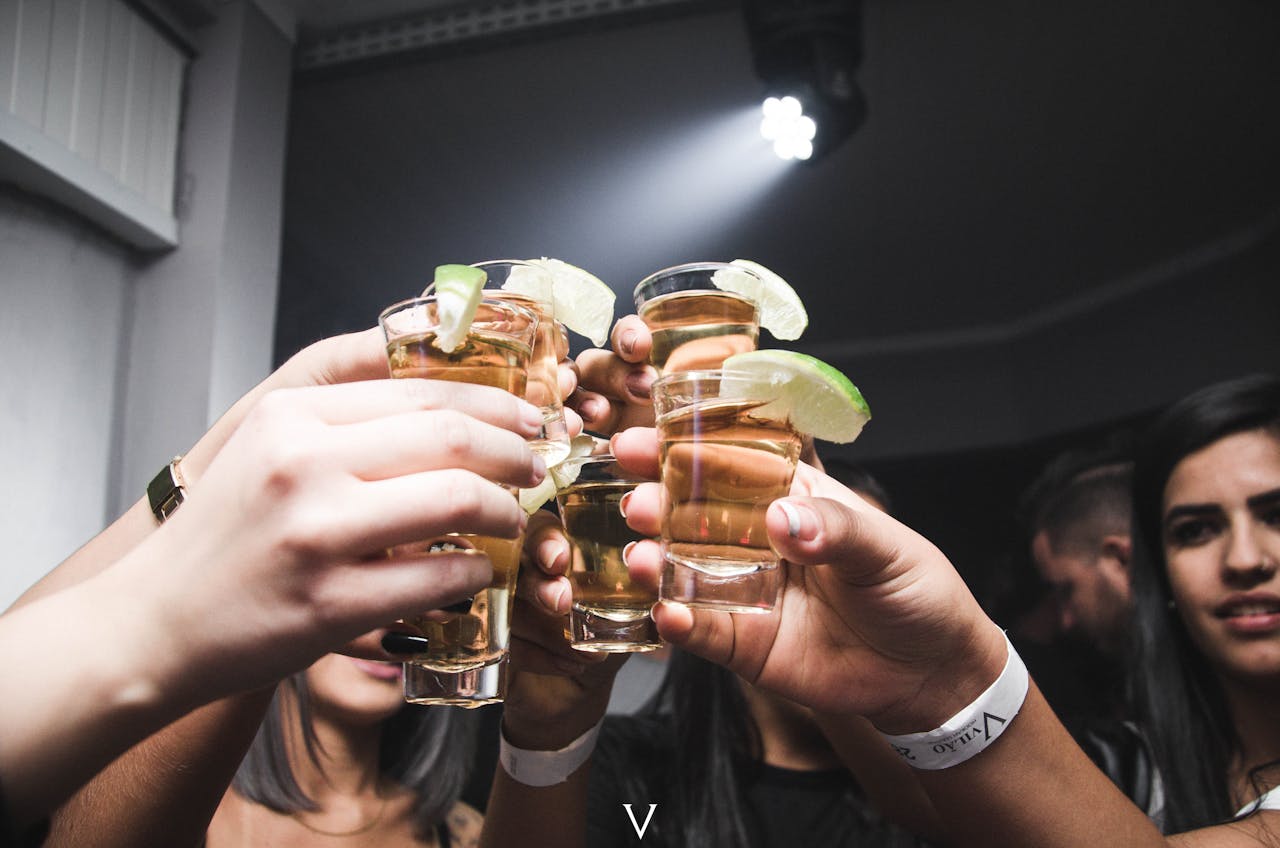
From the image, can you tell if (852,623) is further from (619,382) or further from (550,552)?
(619,382)

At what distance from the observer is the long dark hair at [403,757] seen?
6.57 ft

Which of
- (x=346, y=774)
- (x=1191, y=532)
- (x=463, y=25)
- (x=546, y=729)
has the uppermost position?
(x=463, y=25)

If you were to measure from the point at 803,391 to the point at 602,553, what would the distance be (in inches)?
17.4

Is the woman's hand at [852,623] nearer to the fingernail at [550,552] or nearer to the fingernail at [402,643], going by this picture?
the fingernail at [550,552]

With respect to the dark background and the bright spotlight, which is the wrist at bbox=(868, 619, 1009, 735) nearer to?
the dark background

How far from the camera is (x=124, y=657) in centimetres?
67

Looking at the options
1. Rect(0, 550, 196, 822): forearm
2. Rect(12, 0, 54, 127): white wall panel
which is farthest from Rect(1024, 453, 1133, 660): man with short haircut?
Rect(12, 0, 54, 127): white wall panel

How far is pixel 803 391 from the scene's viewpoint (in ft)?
3.26

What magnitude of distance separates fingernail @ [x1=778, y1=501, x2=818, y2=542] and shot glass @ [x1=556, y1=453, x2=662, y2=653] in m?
0.36

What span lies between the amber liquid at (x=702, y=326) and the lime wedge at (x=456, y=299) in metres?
0.44

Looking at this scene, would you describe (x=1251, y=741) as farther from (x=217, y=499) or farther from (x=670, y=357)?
(x=217, y=499)

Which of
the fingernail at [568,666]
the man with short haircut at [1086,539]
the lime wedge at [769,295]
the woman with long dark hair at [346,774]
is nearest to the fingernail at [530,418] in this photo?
the lime wedge at [769,295]

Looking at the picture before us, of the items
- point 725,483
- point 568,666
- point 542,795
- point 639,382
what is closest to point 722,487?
point 725,483

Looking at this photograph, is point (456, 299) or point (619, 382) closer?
point (456, 299)
